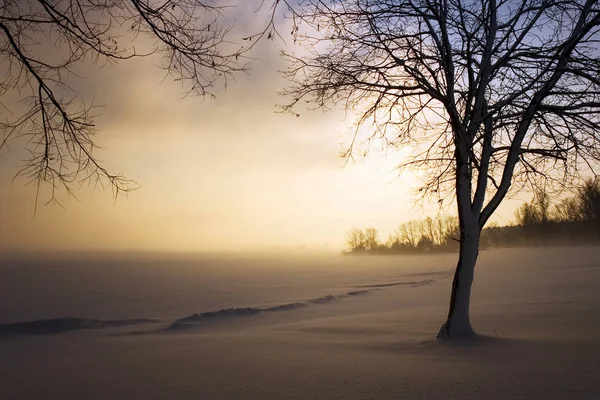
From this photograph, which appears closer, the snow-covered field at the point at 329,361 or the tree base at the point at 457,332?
the snow-covered field at the point at 329,361

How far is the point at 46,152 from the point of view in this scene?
150 inches

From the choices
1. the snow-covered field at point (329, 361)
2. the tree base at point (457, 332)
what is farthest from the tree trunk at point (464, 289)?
the snow-covered field at point (329, 361)

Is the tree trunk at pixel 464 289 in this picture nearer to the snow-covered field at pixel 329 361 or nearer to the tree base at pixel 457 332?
the tree base at pixel 457 332

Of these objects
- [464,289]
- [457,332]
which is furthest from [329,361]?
[464,289]

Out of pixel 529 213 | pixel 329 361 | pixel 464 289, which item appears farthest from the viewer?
pixel 529 213

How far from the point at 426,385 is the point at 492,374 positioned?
90 cm

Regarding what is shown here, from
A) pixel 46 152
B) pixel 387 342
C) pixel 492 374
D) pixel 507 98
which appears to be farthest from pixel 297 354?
pixel 507 98

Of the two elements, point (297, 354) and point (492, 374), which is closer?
point (492, 374)

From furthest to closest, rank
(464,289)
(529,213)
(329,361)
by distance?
1. (529,213)
2. (464,289)
3. (329,361)

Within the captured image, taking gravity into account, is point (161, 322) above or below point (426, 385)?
below

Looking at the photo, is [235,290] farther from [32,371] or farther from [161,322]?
[32,371]

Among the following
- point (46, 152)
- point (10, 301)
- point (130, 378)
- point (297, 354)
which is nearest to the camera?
point (46, 152)

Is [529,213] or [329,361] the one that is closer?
[329,361]

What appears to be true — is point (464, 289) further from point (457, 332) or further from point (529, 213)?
point (529, 213)
